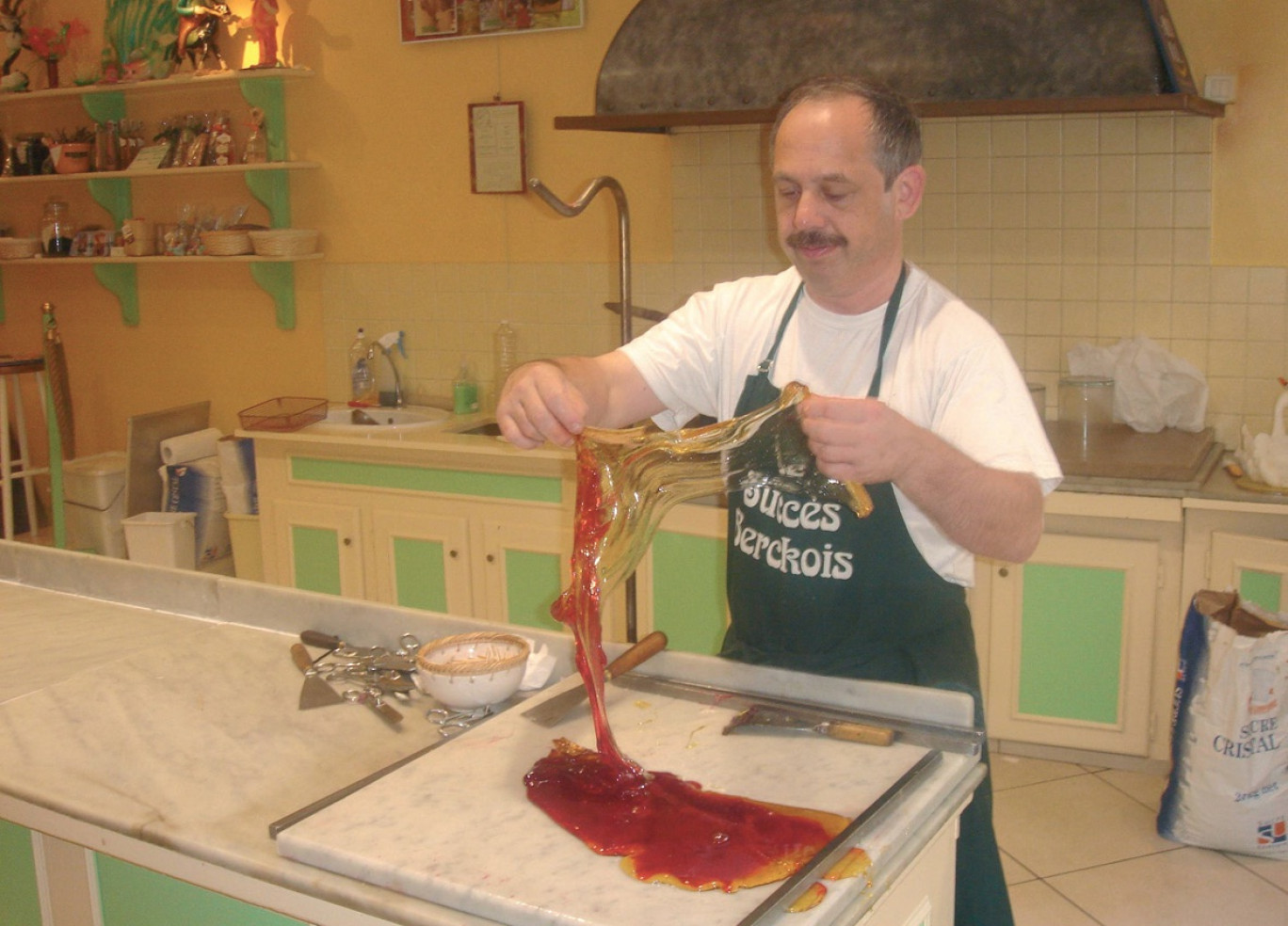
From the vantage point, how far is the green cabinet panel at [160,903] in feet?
4.45

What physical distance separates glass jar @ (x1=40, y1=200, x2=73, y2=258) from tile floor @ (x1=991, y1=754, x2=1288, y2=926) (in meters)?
3.92

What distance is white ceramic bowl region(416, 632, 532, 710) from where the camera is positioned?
165 centimetres

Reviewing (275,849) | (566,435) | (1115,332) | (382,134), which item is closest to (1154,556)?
(1115,332)

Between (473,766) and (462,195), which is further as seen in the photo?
(462,195)

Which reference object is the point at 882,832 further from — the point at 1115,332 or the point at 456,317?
the point at 456,317

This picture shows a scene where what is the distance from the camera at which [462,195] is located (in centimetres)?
431

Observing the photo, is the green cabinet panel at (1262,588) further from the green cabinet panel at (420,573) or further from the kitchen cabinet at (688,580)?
the green cabinet panel at (420,573)

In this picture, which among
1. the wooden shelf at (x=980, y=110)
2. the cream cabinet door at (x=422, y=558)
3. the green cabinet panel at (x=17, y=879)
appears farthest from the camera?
the cream cabinet door at (x=422, y=558)

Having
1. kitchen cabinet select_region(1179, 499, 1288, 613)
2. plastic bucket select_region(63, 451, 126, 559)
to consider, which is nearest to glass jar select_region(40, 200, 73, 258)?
plastic bucket select_region(63, 451, 126, 559)

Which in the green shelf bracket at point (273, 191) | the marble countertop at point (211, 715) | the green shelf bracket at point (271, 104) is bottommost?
the marble countertop at point (211, 715)

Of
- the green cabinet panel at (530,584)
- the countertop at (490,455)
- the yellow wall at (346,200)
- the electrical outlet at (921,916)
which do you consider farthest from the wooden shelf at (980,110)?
the electrical outlet at (921,916)

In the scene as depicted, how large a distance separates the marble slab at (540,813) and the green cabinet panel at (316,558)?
2518 mm

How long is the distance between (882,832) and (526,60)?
3.34m

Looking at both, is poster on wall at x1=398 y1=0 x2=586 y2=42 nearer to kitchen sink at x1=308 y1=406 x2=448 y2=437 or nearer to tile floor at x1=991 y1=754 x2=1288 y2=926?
kitchen sink at x1=308 y1=406 x2=448 y2=437
